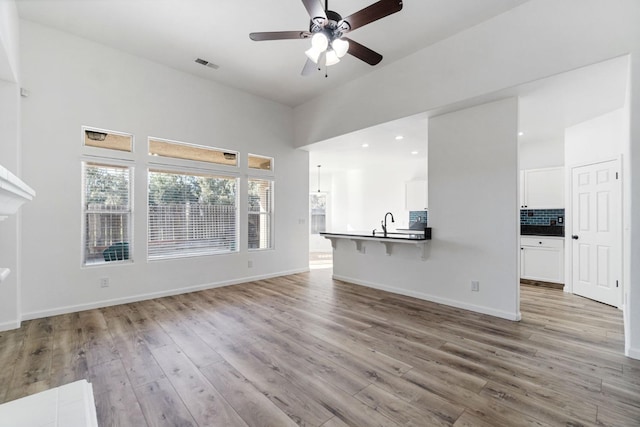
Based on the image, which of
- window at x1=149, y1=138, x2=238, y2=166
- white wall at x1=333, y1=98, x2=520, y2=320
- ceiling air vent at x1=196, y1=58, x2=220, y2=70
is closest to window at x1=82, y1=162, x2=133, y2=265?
window at x1=149, y1=138, x2=238, y2=166

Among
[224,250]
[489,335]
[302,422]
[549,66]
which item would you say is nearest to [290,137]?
[224,250]

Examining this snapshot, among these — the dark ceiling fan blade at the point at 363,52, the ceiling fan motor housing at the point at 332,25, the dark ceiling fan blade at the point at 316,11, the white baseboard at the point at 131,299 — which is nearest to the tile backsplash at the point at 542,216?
the dark ceiling fan blade at the point at 363,52

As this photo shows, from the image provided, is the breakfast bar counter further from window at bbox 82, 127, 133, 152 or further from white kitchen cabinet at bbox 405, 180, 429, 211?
window at bbox 82, 127, 133, 152

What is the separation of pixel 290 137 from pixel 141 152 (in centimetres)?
279

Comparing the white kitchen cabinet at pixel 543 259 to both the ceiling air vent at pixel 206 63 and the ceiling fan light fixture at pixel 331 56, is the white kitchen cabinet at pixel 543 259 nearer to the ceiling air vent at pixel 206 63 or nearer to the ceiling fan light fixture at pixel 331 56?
the ceiling fan light fixture at pixel 331 56

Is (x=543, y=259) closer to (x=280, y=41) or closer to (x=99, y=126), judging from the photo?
(x=280, y=41)

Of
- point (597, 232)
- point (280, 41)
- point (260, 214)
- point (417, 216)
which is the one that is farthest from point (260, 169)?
point (597, 232)

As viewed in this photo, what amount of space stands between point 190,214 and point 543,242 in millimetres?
6232

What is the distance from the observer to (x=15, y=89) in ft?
10.2

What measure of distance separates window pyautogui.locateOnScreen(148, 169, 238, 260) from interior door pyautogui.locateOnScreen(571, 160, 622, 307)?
18.6ft

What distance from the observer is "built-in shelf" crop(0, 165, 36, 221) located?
861mm

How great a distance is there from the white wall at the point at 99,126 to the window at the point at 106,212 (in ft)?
0.41

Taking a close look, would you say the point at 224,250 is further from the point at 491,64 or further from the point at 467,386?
the point at 491,64

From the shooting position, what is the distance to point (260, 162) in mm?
5699
